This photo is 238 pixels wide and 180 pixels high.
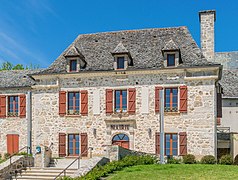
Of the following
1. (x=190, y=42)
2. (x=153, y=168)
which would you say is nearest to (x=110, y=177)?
(x=153, y=168)

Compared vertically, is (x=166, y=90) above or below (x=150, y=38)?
below

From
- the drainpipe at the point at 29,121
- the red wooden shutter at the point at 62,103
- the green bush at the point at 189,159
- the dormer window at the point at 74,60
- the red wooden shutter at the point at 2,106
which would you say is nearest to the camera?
the green bush at the point at 189,159

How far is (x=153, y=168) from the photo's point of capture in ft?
52.2

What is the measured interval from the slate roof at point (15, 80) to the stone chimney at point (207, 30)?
42.3ft

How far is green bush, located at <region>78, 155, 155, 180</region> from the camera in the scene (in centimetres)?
1412

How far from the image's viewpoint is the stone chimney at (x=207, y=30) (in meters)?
25.1

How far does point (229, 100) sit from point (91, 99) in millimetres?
12195

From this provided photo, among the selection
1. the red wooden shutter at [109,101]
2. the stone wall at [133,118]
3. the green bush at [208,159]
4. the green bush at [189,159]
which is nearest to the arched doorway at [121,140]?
the stone wall at [133,118]

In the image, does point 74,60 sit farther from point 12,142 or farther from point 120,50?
point 12,142

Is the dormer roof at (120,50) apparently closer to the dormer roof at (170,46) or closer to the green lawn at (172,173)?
the dormer roof at (170,46)

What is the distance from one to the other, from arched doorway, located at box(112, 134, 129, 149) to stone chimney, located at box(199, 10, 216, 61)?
9295 mm

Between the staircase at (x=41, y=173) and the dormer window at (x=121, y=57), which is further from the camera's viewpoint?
the dormer window at (x=121, y=57)

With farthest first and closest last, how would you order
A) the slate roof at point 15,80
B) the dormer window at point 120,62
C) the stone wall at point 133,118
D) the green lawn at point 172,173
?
the slate roof at point 15,80 < the dormer window at point 120,62 < the stone wall at point 133,118 < the green lawn at point 172,173

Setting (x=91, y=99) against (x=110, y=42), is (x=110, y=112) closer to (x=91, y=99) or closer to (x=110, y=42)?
(x=91, y=99)
